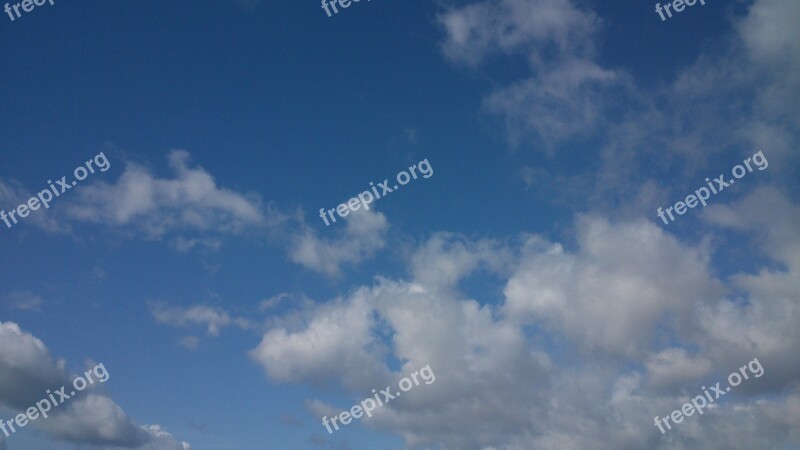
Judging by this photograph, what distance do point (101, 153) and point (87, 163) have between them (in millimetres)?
2519

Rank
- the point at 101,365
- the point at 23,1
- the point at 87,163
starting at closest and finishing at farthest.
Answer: the point at 23,1 < the point at 87,163 < the point at 101,365

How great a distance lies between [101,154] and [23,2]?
22.1 meters

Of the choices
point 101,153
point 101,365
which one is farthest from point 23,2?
point 101,365

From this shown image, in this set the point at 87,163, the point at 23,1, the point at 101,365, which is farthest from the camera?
the point at 101,365

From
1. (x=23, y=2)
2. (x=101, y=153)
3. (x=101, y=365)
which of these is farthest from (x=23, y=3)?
(x=101, y=365)

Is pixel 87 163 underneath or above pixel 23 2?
underneath

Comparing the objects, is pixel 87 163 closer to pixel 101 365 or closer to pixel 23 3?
pixel 23 3

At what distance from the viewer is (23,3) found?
201ft

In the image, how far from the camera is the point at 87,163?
7212 centimetres

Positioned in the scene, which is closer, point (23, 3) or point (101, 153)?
point (23, 3)

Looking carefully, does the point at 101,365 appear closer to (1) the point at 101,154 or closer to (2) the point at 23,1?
(1) the point at 101,154

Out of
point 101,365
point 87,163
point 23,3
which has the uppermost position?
point 23,3

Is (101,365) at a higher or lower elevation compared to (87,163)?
lower

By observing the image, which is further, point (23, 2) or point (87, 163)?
point (87, 163)
